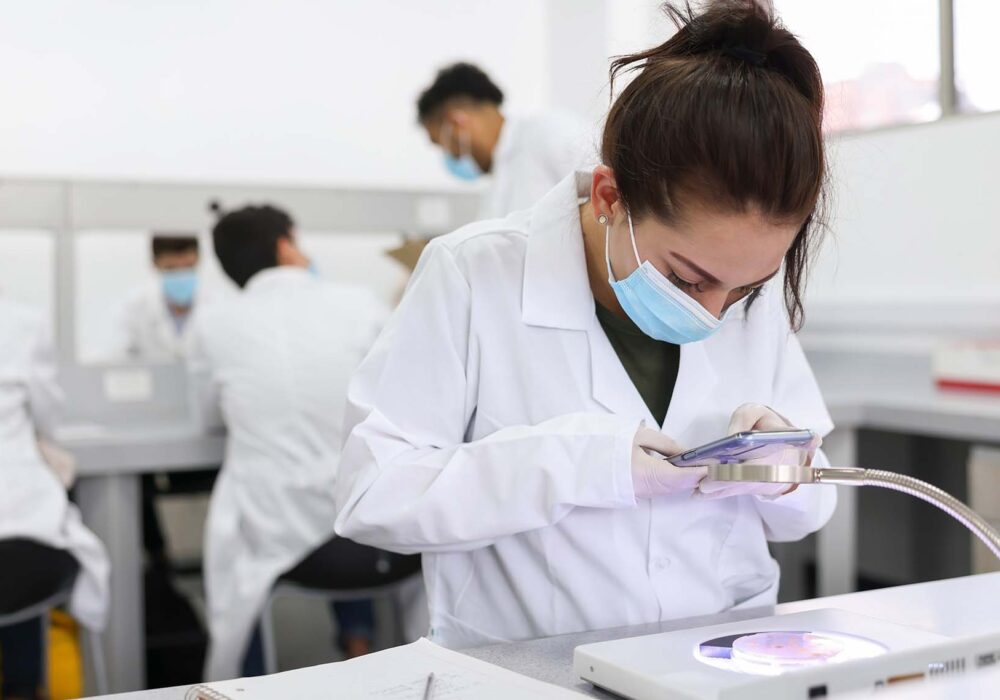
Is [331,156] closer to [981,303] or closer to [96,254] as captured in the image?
[96,254]

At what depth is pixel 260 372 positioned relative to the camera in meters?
2.24

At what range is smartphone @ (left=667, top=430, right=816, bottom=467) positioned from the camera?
34.2 inches

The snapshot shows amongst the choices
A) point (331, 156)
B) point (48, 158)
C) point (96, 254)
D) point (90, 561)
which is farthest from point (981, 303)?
point (48, 158)

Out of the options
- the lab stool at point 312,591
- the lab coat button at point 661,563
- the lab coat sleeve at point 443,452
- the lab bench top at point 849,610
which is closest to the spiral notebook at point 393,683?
the lab bench top at point 849,610

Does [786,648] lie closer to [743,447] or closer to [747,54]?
[743,447]

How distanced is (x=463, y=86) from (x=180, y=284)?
3.37ft

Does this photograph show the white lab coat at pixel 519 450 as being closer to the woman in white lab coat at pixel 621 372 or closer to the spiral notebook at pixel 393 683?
the woman in white lab coat at pixel 621 372

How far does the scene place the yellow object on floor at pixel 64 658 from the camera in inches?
83.4

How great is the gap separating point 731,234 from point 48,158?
3.43m

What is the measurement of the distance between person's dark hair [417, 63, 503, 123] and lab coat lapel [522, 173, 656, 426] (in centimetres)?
179

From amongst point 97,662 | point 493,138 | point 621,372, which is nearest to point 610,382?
point 621,372

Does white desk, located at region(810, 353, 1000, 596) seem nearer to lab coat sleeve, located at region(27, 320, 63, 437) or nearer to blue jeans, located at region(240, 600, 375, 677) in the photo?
blue jeans, located at region(240, 600, 375, 677)

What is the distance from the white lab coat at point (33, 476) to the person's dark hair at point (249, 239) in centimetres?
50

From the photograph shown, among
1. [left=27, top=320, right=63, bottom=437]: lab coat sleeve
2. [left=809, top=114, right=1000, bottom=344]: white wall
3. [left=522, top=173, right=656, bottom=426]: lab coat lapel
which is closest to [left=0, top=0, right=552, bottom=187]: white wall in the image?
[left=27, top=320, right=63, bottom=437]: lab coat sleeve
